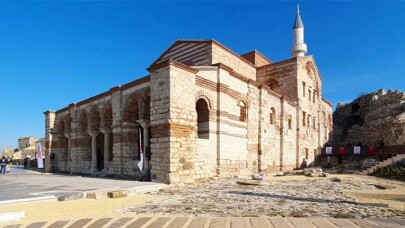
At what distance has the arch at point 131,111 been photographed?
15868mm

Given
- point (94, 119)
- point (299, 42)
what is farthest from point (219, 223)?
point (299, 42)

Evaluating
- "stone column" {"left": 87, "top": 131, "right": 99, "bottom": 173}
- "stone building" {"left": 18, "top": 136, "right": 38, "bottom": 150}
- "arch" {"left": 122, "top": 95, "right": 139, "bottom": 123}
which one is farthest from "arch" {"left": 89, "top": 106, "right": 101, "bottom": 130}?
"stone building" {"left": 18, "top": 136, "right": 38, "bottom": 150}

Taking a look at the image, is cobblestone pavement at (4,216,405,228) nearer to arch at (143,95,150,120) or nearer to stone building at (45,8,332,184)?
stone building at (45,8,332,184)

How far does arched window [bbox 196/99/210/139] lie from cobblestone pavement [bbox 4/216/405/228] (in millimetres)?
8733

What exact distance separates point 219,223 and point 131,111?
11.8 m

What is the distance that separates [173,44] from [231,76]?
757 centimetres

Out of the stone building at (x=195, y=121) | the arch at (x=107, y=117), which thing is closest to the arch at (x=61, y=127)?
the stone building at (x=195, y=121)

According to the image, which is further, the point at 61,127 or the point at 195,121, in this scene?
the point at 61,127

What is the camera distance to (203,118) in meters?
14.7

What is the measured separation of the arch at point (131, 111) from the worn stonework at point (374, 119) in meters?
24.0

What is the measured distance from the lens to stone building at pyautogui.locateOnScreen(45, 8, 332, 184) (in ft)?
40.8

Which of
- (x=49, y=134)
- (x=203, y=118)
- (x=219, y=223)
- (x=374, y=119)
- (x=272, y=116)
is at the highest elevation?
(x=374, y=119)

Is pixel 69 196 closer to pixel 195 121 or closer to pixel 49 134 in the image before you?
pixel 195 121

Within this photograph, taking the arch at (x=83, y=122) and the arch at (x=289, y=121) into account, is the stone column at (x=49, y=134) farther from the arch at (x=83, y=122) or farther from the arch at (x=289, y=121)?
the arch at (x=289, y=121)
